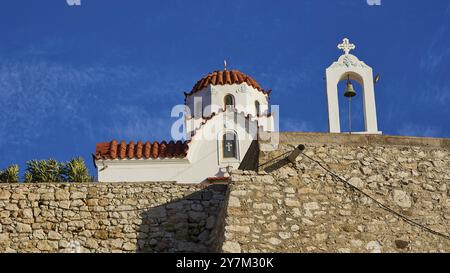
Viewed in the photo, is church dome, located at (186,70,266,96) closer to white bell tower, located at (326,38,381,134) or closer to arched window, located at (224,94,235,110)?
arched window, located at (224,94,235,110)

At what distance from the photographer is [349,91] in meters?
14.6

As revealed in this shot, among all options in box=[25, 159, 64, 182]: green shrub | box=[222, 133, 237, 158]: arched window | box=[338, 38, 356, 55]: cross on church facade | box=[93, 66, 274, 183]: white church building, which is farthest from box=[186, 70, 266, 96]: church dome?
box=[338, 38, 356, 55]: cross on church facade

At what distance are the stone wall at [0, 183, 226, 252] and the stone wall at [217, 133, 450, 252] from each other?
1943 millimetres

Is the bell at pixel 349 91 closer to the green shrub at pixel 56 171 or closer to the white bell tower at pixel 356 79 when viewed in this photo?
the white bell tower at pixel 356 79

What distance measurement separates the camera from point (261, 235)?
11.2 metres

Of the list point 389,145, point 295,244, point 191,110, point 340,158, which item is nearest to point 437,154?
point 389,145

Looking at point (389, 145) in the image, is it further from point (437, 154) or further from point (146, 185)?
point (146, 185)

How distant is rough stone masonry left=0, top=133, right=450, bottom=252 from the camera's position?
1149 cm

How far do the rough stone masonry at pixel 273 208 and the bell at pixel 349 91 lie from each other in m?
1.99

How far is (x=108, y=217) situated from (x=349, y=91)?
5.09 m

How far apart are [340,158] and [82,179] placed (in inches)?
524

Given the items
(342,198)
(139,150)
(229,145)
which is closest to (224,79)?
(229,145)

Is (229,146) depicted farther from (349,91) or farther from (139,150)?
A: (349,91)
